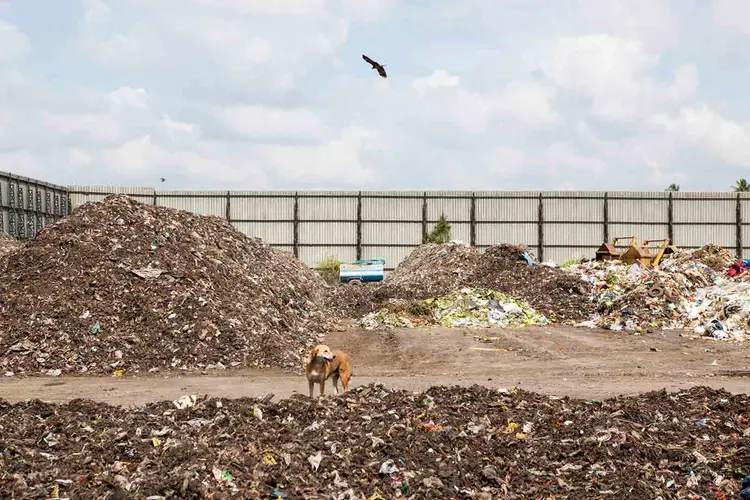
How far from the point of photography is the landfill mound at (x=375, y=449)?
6.77 m

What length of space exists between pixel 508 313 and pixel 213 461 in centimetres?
1661

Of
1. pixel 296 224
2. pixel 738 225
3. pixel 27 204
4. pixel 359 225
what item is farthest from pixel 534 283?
pixel 27 204

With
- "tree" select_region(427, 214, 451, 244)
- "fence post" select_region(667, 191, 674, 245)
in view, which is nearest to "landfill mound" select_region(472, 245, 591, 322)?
"tree" select_region(427, 214, 451, 244)

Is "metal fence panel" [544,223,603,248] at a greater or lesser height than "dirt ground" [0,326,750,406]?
greater

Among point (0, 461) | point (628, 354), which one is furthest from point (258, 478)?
point (628, 354)

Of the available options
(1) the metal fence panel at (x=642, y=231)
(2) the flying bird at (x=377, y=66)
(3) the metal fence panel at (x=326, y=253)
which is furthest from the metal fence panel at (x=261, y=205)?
(2) the flying bird at (x=377, y=66)

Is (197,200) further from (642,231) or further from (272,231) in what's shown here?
(642,231)

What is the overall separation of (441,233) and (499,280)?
509 inches

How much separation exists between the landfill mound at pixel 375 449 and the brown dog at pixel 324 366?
73 cm

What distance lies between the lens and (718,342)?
1923cm

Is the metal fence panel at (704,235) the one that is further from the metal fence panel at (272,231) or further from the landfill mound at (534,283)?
the metal fence panel at (272,231)

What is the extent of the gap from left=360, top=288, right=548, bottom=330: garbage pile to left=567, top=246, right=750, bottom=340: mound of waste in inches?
78.7

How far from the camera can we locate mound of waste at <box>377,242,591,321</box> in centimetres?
2472

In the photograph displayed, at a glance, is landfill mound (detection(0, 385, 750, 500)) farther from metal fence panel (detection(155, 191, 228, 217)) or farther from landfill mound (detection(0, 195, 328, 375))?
metal fence panel (detection(155, 191, 228, 217))
